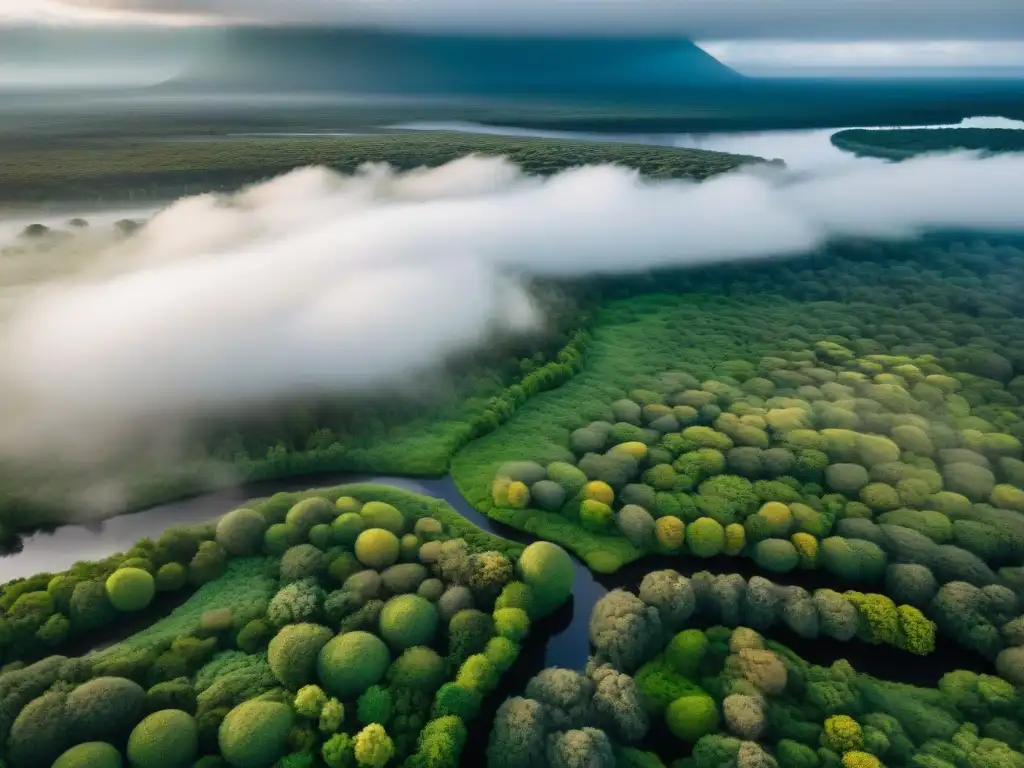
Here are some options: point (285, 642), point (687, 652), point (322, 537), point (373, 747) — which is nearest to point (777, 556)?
point (687, 652)

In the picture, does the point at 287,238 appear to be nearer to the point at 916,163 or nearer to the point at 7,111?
the point at 7,111

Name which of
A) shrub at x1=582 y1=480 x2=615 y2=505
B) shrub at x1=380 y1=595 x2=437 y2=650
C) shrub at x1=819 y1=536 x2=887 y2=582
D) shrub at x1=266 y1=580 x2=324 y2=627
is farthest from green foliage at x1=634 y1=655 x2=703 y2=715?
shrub at x1=266 y1=580 x2=324 y2=627

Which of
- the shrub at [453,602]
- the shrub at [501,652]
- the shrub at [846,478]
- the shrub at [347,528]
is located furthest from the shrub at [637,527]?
the shrub at [347,528]

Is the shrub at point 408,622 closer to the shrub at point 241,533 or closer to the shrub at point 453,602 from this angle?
the shrub at point 453,602

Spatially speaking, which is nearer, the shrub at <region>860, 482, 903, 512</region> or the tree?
the tree

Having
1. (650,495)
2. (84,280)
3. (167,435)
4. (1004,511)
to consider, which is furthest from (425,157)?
(1004,511)

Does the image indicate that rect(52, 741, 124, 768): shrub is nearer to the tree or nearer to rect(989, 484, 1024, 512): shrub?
the tree
